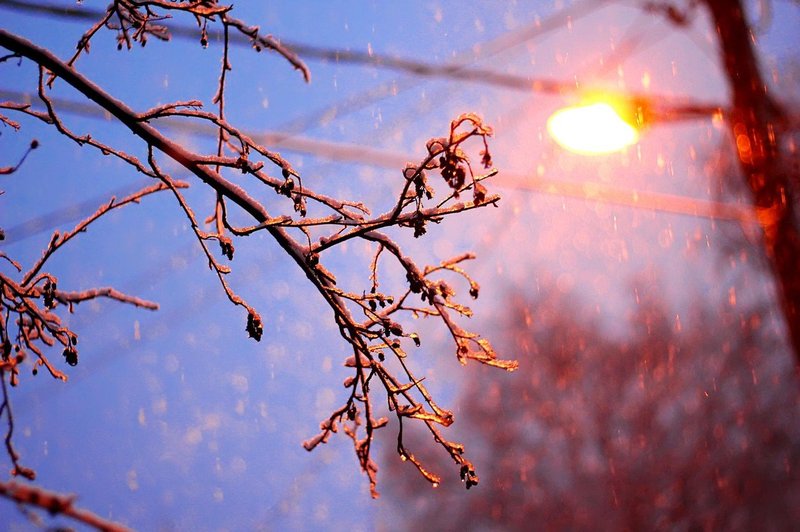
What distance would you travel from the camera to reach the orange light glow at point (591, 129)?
5395 millimetres

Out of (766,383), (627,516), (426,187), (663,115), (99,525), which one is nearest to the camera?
(99,525)

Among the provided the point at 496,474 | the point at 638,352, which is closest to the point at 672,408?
the point at 638,352

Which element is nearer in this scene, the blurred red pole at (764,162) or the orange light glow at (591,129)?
the blurred red pole at (764,162)

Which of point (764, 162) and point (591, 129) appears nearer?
point (764, 162)

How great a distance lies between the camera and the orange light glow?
17.7 feet

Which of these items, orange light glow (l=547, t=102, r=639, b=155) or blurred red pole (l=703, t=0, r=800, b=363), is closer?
blurred red pole (l=703, t=0, r=800, b=363)

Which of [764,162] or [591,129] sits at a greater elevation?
[591,129]

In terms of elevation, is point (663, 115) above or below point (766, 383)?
below

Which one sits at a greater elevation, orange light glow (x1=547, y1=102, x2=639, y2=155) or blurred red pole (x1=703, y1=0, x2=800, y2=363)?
orange light glow (x1=547, y1=102, x2=639, y2=155)

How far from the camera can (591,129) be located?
18.2ft

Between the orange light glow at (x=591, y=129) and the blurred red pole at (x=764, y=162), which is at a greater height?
the orange light glow at (x=591, y=129)

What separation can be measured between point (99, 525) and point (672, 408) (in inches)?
820

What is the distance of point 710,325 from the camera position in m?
21.5

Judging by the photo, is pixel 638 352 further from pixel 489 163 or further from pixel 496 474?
pixel 489 163
